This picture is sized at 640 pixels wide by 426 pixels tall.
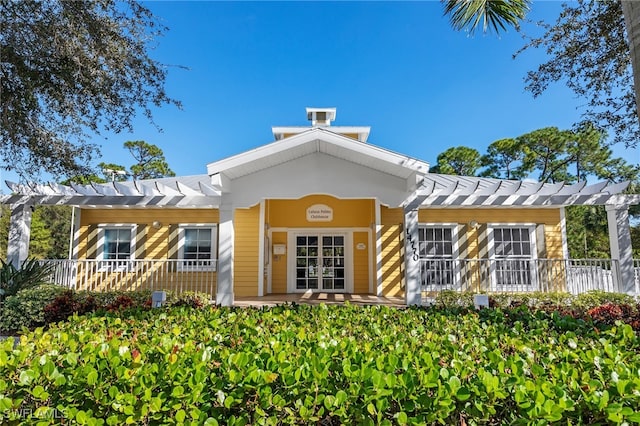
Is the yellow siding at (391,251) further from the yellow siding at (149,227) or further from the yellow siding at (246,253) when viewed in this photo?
the yellow siding at (149,227)

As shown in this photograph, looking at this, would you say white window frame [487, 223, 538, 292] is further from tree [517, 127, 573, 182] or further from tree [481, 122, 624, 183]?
tree [517, 127, 573, 182]

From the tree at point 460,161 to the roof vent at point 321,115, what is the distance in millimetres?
13872

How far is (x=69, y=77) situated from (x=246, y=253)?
6972 mm

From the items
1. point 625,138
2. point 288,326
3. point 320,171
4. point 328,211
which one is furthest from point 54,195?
point 625,138

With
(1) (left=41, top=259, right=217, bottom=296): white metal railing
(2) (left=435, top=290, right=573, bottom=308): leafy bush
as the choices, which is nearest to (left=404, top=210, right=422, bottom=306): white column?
(2) (left=435, top=290, right=573, bottom=308): leafy bush

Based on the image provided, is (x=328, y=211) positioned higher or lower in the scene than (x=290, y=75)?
lower

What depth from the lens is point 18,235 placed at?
8977 millimetres

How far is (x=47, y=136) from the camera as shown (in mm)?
6449

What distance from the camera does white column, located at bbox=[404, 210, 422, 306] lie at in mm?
8820

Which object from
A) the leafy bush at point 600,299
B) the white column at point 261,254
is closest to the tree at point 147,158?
the white column at point 261,254

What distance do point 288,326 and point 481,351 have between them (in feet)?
4.95

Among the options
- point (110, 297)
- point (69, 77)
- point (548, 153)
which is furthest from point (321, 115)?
point (548, 153)

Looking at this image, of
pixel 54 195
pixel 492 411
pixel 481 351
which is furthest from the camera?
pixel 54 195

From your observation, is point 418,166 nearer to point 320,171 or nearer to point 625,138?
point 320,171
